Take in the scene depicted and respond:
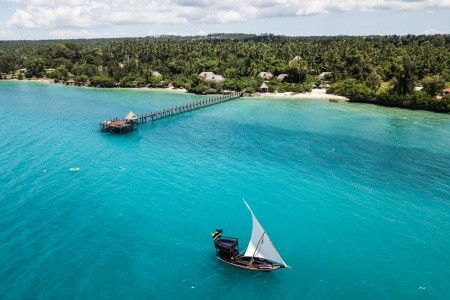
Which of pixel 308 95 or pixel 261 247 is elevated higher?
pixel 308 95

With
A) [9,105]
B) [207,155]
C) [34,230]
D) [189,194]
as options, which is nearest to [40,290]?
[34,230]

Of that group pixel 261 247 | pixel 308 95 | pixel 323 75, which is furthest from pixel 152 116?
pixel 323 75

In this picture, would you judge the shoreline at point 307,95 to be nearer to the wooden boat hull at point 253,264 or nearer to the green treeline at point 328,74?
the green treeline at point 328,74

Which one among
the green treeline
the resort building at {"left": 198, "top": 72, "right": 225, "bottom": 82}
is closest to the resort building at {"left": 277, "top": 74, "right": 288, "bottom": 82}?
the green treeline

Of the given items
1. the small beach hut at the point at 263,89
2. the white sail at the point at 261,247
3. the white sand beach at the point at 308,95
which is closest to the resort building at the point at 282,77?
the small beach hut at the point at 263,89

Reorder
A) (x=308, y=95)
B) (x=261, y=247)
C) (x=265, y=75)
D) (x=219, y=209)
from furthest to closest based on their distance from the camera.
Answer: (x=265, y=75) < (x=308, y=95) < (x=219, y=209) < (x=261, y=247)

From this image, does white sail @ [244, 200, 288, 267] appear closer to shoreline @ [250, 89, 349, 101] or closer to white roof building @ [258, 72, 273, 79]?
shoreline @ [250, 89, 349, 101]

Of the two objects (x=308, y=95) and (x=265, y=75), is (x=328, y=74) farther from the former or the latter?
(x=265, y=75)
